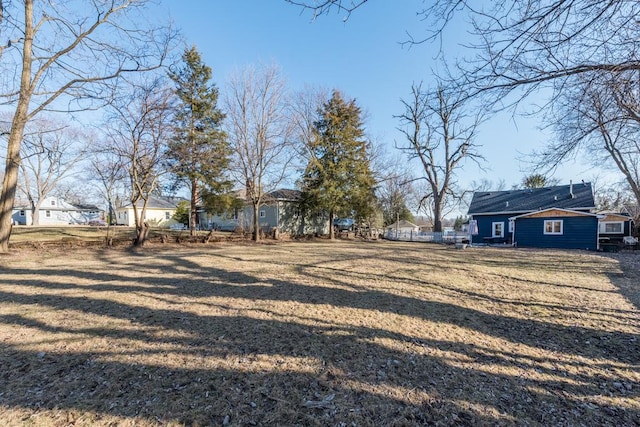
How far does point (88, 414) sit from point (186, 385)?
712 mm

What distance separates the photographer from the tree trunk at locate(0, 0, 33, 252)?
29.5 feet

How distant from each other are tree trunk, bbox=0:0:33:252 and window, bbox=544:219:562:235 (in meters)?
25.6

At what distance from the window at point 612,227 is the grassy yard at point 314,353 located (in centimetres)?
2546

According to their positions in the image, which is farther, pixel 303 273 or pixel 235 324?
pixel 303 273

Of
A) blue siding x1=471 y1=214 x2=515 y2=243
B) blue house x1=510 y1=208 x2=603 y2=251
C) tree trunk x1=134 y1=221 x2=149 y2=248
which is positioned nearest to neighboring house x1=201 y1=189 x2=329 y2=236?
tree trunk x1=134 y1=221 x2=149 y2=248

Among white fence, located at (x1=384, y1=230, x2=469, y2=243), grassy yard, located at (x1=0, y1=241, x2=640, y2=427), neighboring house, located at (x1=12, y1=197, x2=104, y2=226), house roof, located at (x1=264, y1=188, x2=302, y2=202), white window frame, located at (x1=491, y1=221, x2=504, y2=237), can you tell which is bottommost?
grassy yard, located at (x1=0, y1=241, x2=640, y2=427)

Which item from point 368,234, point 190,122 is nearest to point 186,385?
point 190,122

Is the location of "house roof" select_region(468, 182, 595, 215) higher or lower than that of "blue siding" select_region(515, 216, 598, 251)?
higher

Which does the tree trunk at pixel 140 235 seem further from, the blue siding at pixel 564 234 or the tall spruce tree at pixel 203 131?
the blue siding at pixel 564 234

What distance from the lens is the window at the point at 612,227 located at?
946 inches

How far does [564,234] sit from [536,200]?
207 inches

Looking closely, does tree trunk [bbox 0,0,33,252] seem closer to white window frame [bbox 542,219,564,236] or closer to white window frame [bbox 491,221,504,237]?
white window frame [bbox 542,219,564,236]

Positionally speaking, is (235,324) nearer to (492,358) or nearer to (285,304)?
(285,304)

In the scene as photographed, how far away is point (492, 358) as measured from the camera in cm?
326
